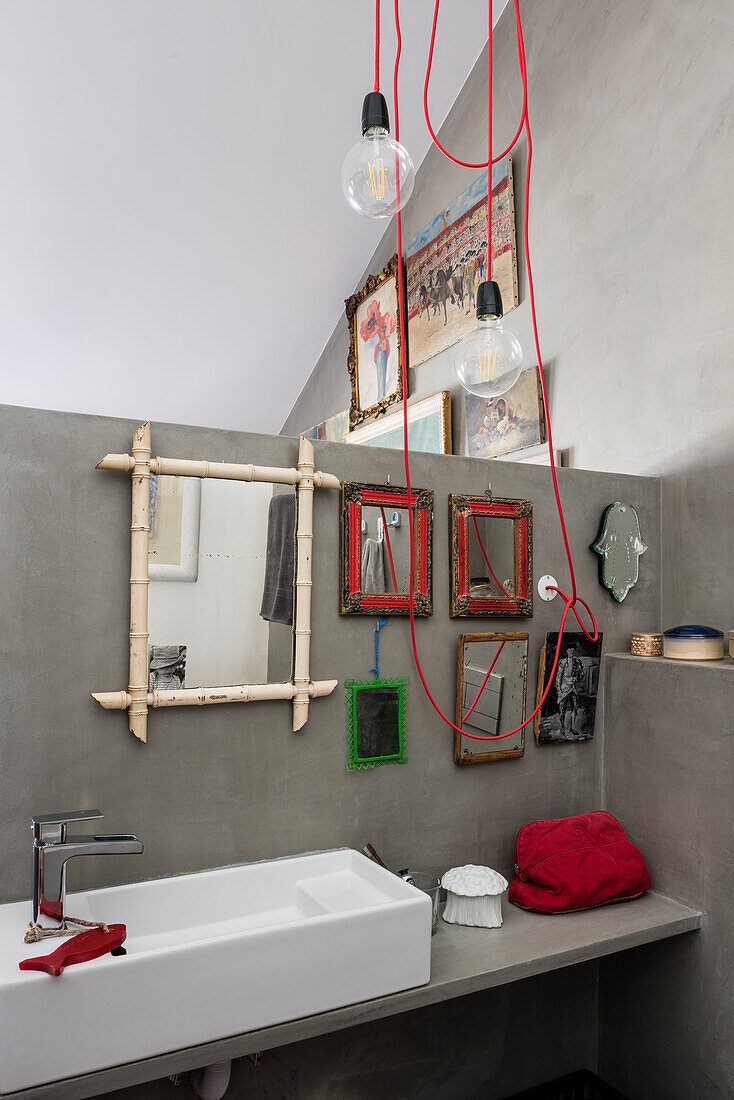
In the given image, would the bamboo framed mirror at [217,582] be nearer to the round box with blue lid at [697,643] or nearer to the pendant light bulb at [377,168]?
the pendant light bulb at [377,168]

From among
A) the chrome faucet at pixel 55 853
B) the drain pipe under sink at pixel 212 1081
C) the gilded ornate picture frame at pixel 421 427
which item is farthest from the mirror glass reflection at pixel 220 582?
the gilded ornate picture frame at pixel 421 427

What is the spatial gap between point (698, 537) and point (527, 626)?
1.74 ft

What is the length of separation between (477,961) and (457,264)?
251cm

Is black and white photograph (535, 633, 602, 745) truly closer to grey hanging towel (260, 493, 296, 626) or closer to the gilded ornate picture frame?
grey hanging towel (260, 493, 296, 626)

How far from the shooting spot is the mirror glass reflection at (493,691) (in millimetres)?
1898

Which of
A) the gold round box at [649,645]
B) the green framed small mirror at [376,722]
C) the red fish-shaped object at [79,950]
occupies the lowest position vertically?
the red fish-shaped object at [79,950]

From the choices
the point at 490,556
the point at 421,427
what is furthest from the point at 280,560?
the point at 421,427

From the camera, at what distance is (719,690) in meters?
1.75

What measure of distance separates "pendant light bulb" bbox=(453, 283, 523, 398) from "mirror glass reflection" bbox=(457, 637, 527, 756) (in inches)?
25.3

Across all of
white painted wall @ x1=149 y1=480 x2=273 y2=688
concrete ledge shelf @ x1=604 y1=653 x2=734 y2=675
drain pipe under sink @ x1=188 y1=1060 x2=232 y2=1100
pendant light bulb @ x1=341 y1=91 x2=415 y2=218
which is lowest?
drain pipe under sink @ x1=188 y1=1060 x2=232 y2=1100

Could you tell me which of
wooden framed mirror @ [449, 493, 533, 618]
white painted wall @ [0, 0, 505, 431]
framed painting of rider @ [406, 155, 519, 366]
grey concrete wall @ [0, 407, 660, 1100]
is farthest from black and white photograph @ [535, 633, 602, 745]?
white painted wall @ [0, 0, 505, 431]

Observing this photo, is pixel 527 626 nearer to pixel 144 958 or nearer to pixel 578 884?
pixel 578 884

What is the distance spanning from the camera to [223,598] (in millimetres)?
1613

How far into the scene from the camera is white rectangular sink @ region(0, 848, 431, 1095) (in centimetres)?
113
